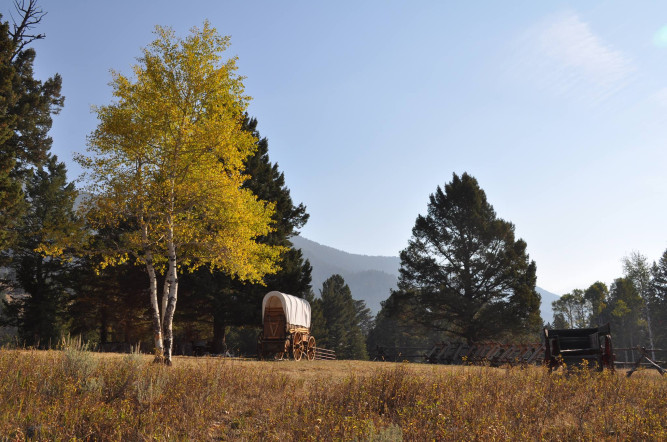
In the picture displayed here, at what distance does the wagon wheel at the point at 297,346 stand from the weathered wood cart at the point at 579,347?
11730mm

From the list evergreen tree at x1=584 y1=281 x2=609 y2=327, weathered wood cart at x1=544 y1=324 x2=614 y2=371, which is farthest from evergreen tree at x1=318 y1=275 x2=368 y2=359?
weathered wood cart at x1=544 y1=324 x2=614 y2=371

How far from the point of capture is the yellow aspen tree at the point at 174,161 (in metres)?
15.2

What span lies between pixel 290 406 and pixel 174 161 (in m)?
10.8

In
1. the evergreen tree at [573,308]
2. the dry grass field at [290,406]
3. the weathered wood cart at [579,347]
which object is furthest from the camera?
the evergreen tree at [573,308]

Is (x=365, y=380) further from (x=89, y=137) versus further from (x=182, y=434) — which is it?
(x=89, y=137)

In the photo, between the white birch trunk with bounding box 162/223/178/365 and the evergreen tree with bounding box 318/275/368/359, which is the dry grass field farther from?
the evergreen tree with bounding box 318/275/368/359

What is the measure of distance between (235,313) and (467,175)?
2191 centimetres

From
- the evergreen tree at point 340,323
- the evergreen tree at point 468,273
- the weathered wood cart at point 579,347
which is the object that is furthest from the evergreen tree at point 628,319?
the weathered wood cart at point 579,347

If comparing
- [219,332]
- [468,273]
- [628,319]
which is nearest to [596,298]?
[628,319]

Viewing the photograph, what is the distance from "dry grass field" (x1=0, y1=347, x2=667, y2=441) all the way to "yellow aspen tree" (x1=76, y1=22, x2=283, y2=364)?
5.92 metres

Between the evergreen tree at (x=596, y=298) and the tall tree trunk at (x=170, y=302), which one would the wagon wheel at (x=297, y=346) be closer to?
the tall tree trunk at (x=170, y=302)

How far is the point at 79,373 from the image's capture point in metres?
8.78

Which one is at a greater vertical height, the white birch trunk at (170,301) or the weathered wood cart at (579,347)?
the white birch trunk at (170,301)

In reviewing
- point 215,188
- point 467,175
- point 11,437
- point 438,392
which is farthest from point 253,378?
point 467,175
